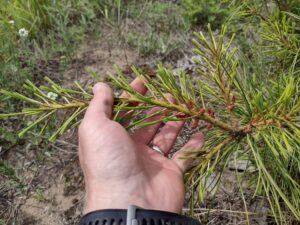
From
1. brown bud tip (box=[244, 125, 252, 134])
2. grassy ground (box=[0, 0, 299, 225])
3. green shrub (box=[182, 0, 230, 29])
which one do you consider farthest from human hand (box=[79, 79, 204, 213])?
green shrub (box=[182, 0, 230, 29])

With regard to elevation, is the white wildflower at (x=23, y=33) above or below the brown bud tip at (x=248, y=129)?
above

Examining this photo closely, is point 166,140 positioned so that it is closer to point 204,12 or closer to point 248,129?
point 248,129

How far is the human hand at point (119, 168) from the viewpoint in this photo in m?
0.98

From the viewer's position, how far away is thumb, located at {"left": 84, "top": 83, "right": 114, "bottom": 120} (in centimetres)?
91

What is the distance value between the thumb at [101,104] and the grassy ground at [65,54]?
3.23 feet

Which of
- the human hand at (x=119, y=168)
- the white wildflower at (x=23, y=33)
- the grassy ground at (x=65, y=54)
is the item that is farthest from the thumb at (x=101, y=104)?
the white wildflower at (x=23, y=33)

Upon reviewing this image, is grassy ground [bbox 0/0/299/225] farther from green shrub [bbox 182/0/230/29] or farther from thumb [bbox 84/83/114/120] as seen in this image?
thumb [bbox 84/83/114/120]

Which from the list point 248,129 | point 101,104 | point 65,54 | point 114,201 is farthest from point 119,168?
point 65,54

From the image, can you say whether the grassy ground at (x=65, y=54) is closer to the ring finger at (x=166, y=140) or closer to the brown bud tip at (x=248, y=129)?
the ring finger at (x=166, y=140)

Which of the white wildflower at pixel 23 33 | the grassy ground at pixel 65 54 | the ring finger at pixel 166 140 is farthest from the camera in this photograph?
the white wildflower at pixel 23 33

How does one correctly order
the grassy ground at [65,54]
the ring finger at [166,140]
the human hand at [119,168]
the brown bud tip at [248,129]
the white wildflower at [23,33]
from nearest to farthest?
1. the brown bud tip at [248,129]
2. the human hand at [119,168]
3. the ring finger at [166,140]
4. the grassy ground at [65,54]
5. the white wildflower at [23,33]

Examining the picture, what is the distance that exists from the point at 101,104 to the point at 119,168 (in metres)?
0.22

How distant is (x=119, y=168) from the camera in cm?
102

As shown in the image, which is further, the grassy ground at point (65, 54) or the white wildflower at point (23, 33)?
the white wildflower at point (23, 33)
